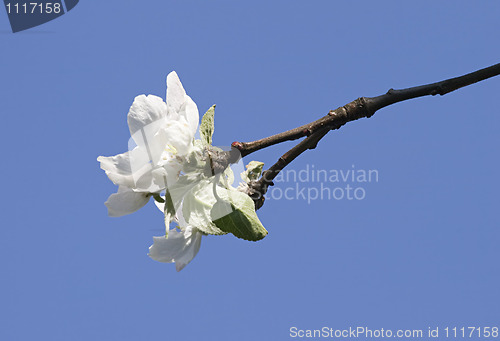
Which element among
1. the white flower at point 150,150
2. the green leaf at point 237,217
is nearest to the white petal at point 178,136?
the white flower at point 150,150

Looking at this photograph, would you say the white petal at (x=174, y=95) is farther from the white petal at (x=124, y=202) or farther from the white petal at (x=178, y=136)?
the white petal at (x=124, y=202)

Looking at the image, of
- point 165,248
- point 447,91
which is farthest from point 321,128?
point 165,248

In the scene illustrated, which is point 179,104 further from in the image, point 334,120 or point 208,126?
point 334,120

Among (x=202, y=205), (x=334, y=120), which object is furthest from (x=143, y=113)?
(x=334, y=120)

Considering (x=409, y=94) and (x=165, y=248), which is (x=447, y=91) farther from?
(x=165, y=248)

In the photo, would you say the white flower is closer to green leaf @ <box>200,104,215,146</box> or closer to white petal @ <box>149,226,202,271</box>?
green leaf @ <box>200,104,215,146</box>

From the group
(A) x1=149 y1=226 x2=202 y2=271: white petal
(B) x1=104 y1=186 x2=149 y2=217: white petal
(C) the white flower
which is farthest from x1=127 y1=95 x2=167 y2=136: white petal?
(A) x1=149 y1=226 x2=202 y2=271: white petal
